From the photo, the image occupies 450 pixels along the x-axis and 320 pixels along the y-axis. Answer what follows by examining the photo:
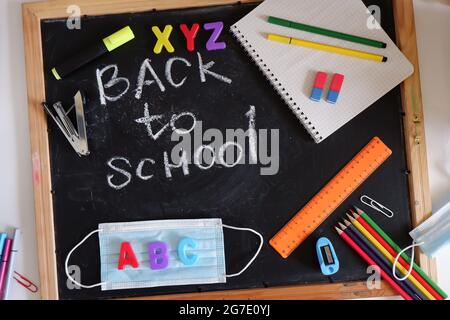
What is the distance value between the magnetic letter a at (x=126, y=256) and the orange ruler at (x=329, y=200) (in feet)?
1.01

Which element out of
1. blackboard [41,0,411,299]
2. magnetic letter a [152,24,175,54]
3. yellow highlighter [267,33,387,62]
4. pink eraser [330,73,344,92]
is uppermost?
magnetic letter a [152,24,175,54]

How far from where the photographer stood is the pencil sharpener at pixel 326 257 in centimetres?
112

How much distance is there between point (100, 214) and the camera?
3.77ft

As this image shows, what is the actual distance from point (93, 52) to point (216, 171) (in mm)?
378

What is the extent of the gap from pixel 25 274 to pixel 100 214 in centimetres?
22

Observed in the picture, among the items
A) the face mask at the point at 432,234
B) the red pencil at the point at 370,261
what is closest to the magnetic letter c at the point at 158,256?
the red pencil at the point at 370,261

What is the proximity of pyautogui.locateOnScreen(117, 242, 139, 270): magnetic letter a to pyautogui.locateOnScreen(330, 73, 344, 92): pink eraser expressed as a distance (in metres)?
0.56

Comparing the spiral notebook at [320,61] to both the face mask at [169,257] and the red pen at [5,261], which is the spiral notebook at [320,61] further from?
the red pen at [5,261]

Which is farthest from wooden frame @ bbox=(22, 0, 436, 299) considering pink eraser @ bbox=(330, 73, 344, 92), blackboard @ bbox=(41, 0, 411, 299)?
pink eraser @ bbox=(330, 73, 344, 92)

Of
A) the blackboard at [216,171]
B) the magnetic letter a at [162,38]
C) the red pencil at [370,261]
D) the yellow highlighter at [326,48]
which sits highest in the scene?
the magnetic letter a at [162,38]

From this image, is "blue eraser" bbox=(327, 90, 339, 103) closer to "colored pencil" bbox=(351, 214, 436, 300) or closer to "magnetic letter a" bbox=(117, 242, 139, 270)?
"colored pencil" bbox=(351, 214, 436, 300)

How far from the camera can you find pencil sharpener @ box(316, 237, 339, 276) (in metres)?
1.12

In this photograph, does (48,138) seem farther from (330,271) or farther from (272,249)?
(330,271)
